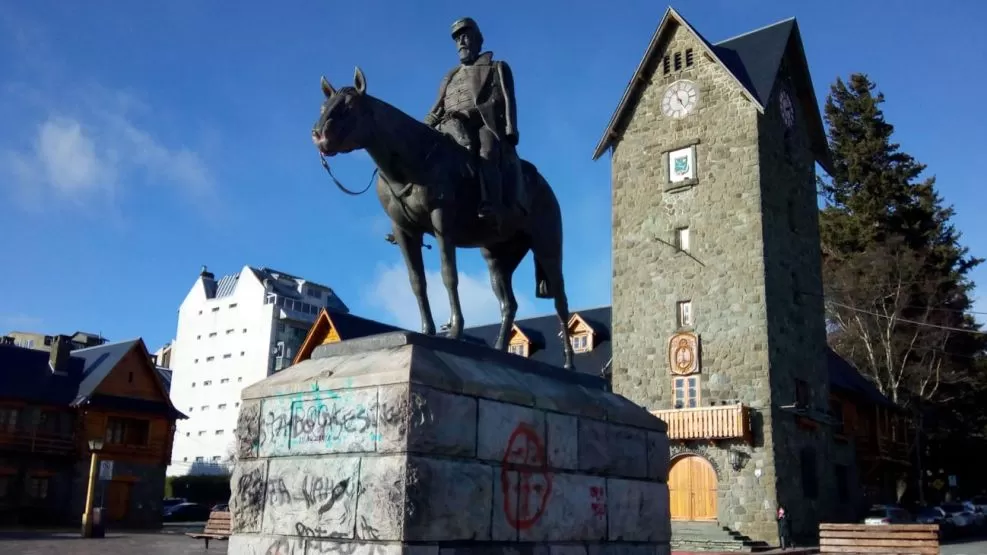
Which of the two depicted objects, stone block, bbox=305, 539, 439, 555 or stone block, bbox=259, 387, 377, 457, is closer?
stone block, bbox=305, 539, 439, 555

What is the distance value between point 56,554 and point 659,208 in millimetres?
22337

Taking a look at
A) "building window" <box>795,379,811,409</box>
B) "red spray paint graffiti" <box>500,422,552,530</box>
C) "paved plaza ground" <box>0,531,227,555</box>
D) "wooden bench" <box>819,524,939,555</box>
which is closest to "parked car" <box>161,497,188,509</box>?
"paved plaza ground" <box>0,531,227,555</box>

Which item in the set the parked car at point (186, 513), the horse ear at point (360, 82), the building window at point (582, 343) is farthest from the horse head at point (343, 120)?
the parked car at point (186, 513)

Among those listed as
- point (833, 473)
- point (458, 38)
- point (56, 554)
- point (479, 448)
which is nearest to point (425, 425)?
point (479, 448)

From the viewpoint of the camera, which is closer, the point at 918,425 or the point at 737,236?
the point at 737,236

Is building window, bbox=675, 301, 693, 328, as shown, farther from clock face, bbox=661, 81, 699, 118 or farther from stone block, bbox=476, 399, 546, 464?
stone block, bbox=476, 399, 546, 464

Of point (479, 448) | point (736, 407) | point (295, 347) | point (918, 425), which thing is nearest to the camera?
point (479, 448)

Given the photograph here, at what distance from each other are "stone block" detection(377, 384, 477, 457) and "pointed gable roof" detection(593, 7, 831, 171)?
1124 inches

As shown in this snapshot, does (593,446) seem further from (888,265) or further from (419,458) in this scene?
(888,265)

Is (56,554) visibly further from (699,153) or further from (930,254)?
(930,254)

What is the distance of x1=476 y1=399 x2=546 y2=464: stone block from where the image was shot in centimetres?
664

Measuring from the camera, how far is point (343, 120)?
22.8 ft

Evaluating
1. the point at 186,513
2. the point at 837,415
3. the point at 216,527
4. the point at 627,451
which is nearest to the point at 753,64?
the point at 837,415

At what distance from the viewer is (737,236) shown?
3106cm
